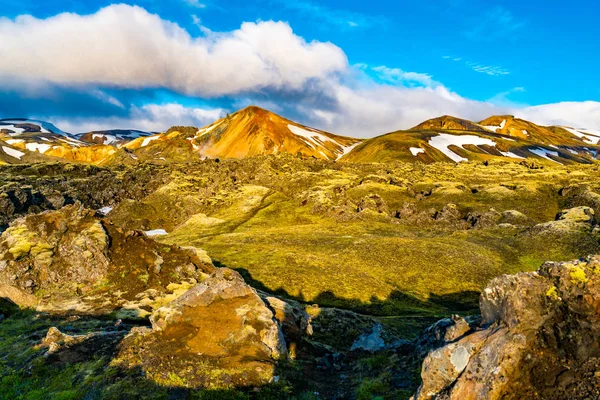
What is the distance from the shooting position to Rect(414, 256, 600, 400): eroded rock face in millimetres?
13734

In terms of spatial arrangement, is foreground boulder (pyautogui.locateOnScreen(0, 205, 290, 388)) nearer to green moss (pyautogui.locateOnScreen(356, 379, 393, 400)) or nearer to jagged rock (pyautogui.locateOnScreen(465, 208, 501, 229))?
green moss (pyautogui.locateOnScreen(356, 379, 393, 400))

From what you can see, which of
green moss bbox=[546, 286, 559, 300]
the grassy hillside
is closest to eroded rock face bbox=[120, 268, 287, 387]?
green moss bbox=[546, 286, 559, 300]

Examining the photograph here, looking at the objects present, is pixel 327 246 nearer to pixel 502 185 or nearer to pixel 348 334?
pixel 348 334

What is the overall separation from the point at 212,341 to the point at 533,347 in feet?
58.0

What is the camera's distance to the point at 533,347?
1480 cm

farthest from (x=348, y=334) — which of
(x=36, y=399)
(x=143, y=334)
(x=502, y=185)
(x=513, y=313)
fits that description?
(x=502, y=185)

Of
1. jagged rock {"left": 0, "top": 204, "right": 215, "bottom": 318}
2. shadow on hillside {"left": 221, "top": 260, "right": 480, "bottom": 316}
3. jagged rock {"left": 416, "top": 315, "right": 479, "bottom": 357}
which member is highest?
jagged rock {"left": 416, "top": 315, "right": 479, "bottom": 357}

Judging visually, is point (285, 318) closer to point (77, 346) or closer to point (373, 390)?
point (373, 390)

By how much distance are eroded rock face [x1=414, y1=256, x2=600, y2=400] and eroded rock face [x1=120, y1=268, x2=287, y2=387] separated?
10.4 metres

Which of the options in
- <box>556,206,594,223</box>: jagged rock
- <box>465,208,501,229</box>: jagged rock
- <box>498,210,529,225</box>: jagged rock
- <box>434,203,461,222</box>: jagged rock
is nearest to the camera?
<box>556,206,594,223</box>: jagged rock

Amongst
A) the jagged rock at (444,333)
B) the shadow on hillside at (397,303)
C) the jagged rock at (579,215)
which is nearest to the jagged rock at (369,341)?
the jagged rock at (444,333)

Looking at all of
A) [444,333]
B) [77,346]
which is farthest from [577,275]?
[77,346]

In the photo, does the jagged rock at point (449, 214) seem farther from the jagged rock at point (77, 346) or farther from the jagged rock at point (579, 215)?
the jagged rock at point (77, 346)

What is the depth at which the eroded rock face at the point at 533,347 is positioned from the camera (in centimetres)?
1373
